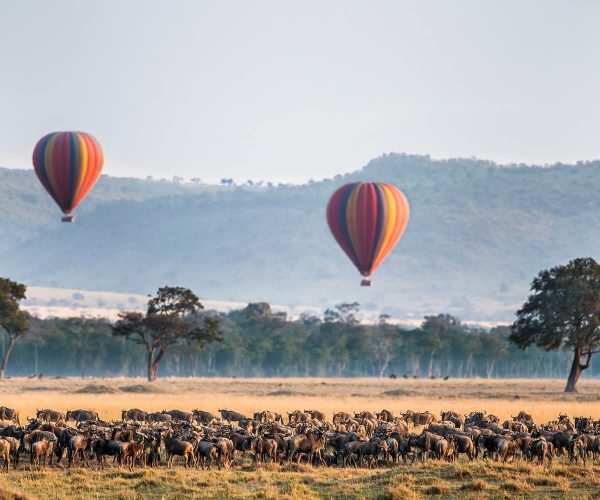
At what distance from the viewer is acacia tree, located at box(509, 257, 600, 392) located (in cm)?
9731

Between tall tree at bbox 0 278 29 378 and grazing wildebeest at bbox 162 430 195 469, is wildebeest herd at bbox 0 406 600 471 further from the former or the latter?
tall tree at bbox 0 278 29 378

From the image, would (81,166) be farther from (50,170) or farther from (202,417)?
(202,417)

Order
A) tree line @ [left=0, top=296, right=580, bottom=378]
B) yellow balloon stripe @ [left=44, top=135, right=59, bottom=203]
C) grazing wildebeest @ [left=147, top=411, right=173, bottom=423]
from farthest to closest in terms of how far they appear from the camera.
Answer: tree line @ [left=0, top=296, right=580, bottom=378]
yellow balloon stripe @ [left=44, top=135, right=59, bottom=203]
grazing wildebeest @ [left=147, top=411, right=173, bottom=423]

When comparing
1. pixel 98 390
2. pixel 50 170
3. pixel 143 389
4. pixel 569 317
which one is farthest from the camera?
pixel 50 170

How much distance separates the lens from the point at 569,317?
98.4 meters

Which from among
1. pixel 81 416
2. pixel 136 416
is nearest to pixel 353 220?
pixel 136 416

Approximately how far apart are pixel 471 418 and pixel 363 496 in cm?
1939

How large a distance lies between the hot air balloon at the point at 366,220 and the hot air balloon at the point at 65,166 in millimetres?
21048

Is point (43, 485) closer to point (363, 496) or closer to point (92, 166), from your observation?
point (363, 496)

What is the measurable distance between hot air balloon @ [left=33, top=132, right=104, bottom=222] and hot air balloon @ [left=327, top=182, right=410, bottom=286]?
21.0m

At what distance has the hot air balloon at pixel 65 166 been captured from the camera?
10331 cm

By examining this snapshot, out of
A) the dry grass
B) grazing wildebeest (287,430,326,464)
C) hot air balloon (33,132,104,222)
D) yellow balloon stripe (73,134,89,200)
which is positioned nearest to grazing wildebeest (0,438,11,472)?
grazing wildebeest (287,430,326,464)

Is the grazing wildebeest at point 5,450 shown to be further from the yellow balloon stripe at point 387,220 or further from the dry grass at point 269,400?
the yellow balloon stripe at point 387,220

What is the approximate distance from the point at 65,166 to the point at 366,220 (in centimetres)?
2555
